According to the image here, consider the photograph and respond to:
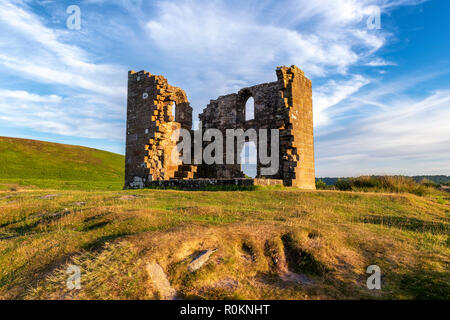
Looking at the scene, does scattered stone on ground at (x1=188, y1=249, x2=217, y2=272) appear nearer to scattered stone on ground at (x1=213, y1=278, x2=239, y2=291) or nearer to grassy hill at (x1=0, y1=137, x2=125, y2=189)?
scattered stone on ground at (x1=213, y1=278, x2=239, y2=291)

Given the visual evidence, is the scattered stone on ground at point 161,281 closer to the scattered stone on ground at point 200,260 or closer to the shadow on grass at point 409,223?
the scattered stone on ground at point 200,260

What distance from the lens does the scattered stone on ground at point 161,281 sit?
3227mm

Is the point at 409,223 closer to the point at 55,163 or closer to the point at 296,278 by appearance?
the point at 296,278

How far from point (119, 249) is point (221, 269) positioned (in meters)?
1.51

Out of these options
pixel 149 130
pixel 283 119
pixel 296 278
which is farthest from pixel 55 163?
pixel 296 278

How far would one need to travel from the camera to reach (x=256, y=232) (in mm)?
4723

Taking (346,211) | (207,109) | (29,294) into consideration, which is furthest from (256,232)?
(207,109)

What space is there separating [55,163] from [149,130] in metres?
31.4

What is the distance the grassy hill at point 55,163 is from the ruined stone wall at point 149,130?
52.4 feet

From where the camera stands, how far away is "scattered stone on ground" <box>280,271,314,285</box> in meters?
3.59

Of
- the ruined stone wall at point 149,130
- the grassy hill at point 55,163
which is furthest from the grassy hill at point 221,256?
the grassy hill at point 55,163

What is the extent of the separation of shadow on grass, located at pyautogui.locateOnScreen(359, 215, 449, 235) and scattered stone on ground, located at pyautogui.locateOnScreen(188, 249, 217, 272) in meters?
4.40

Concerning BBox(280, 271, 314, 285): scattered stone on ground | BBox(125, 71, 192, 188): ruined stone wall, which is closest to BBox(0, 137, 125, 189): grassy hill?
BBox(125, 71, 192, 188): ruined stone wall

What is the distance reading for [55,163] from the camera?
39.8 meters
